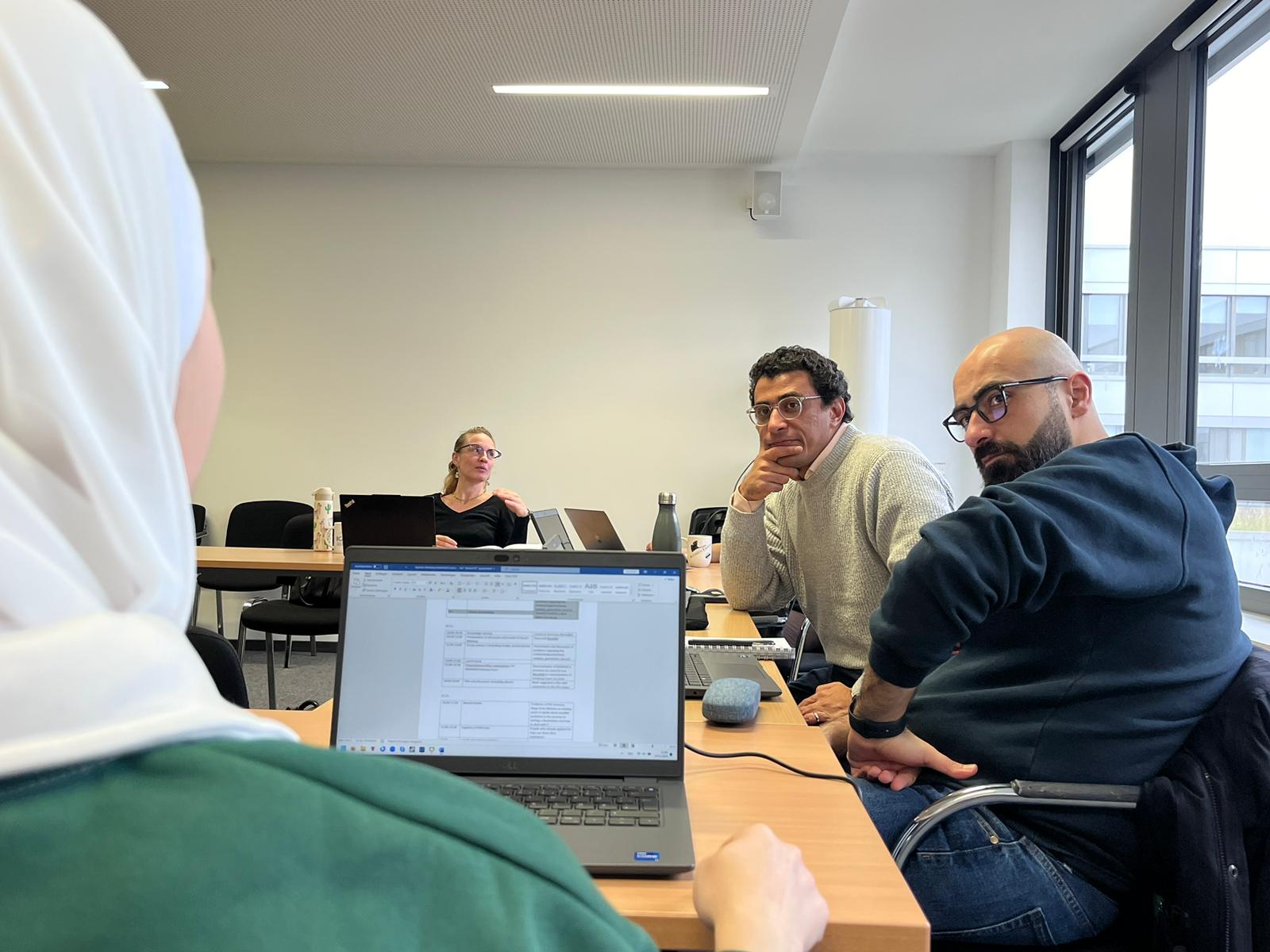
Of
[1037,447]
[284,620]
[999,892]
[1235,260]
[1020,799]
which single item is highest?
[1235,260]

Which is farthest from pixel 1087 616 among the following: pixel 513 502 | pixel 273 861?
pixel 513 502

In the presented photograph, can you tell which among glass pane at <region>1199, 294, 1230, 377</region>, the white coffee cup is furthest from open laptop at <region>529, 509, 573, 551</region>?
glass pane at <region>1199, 294, 1230, 377</region>

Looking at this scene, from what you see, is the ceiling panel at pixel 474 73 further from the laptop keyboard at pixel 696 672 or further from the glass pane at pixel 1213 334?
the laptop keyboard at pixel 696 672

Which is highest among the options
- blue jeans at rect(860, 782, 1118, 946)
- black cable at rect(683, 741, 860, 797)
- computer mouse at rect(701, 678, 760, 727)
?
computer mouse at rect(701, 678, 760, 727)

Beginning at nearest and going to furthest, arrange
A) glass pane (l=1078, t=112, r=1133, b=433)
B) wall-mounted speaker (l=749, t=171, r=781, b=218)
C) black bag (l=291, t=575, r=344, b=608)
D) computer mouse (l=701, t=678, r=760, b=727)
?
computer mouse (l=701, t=678, r=760, b=727), black bag (l=291, t=575, r=344, b=608), glass pane (l=1078, t=112, r=1133, b=433), wall-mounted speaker (l=749, t=171, r=781, b=218)

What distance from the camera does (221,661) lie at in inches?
68.6

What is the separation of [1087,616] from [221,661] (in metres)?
1.53

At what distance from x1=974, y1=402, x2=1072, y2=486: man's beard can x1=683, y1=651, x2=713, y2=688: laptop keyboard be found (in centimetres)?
66

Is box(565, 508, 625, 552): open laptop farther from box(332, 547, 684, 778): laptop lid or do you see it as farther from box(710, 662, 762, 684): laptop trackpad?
box(332, 547, 684, 778): laptop lid

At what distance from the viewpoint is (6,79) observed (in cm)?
41

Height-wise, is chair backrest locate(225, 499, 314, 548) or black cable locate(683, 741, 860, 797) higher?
black cable locate(683, 741, 860, 797)

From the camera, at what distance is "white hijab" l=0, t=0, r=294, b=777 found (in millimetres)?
355

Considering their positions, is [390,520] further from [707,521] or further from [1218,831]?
[1218,831]

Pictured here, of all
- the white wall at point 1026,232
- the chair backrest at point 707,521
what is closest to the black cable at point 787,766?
the chair backrest at point 707,521
